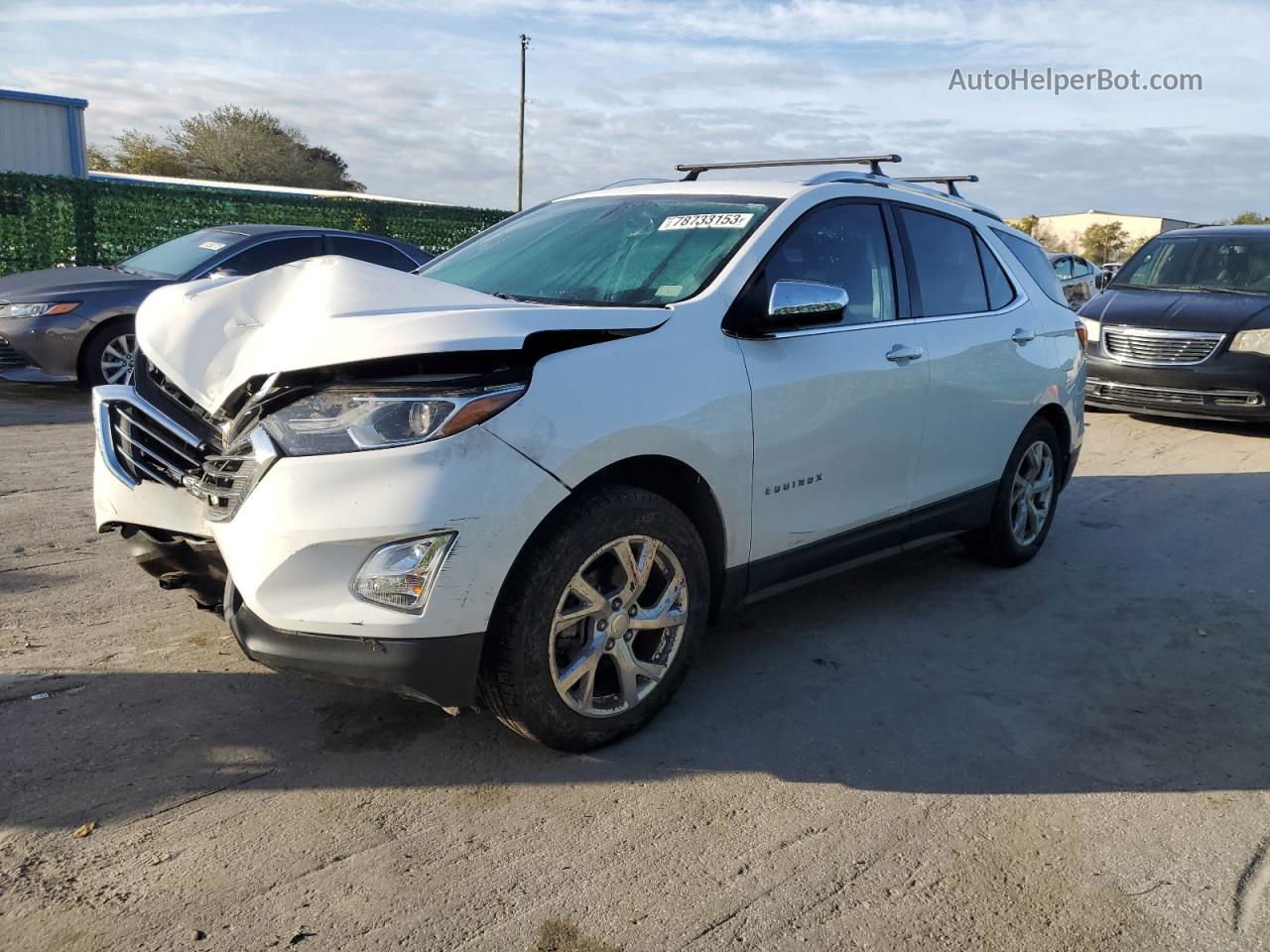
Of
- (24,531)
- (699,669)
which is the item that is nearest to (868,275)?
(699,669)

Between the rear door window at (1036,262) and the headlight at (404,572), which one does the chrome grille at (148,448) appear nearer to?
the headlight at (404,572)

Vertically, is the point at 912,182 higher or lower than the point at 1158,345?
higher

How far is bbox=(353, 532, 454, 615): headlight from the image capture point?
2.77m

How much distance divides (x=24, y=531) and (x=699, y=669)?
11.4 feet

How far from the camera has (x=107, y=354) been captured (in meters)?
9.09

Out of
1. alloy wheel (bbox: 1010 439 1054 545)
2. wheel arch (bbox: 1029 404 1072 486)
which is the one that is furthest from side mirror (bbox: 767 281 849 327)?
wheel arch (bbox: 1029 404 1072 486)

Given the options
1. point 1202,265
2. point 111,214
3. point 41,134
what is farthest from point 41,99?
point 1202,265

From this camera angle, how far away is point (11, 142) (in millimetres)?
21297

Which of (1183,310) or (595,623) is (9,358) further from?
(1183,310)

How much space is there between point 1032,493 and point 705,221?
259 centimetres

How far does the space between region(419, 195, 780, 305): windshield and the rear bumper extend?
1427 mm

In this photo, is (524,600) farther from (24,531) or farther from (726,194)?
(24,531)

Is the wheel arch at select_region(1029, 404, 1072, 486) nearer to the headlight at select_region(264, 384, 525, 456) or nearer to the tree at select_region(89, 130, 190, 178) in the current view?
the headlight at select_region(264, 384, 525, 456)

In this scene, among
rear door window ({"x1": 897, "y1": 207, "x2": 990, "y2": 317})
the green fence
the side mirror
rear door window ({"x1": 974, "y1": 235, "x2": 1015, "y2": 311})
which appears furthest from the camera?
the green fence
